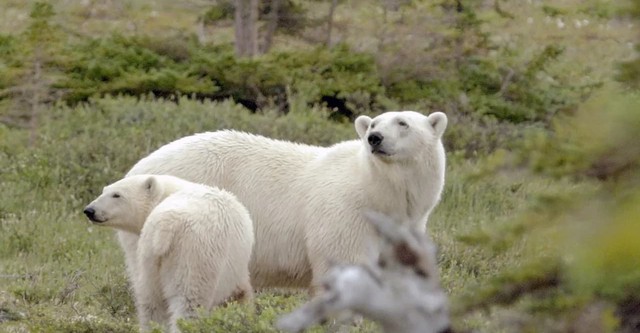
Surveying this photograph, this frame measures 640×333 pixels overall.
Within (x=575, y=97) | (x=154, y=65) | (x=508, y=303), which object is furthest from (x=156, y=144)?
(x=508, y=303)

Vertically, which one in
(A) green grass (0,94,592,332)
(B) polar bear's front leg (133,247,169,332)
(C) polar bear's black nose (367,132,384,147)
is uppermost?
(C) polar bear's black nose (367,132,384,147)

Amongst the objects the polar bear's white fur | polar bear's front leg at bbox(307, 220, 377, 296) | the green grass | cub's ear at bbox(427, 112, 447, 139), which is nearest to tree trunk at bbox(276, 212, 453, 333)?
the green grass

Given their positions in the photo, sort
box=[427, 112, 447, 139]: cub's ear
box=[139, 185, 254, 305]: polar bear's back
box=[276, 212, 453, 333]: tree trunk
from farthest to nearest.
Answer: box=[427, 112, 447, 139]: cub's ear → box=[139, 185, 254, 305]: polar bear's back → box=[276, 212, 453, 333]: tree trunk

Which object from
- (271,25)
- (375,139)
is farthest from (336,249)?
(271,25)

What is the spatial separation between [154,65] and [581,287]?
49.0 feet

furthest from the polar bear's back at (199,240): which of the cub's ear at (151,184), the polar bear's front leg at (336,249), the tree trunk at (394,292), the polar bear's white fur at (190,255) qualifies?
the tree trunk at (394,292)

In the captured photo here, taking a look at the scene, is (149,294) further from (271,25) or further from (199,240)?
(271,25)

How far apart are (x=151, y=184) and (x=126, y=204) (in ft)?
0.62

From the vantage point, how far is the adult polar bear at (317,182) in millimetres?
7391

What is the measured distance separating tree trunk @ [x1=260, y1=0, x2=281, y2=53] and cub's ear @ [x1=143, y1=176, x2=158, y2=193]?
10852 millimetres

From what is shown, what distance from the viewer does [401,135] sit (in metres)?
7.39

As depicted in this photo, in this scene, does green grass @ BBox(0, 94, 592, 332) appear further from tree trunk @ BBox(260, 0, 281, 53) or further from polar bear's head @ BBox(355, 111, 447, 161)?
tree trunk @ BBox(260, 0, 281, 53)

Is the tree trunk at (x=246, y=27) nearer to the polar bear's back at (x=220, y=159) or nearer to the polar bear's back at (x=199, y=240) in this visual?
the polar bear's back at (x=220, y=159)

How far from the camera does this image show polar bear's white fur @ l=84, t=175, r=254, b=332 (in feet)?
20.1
